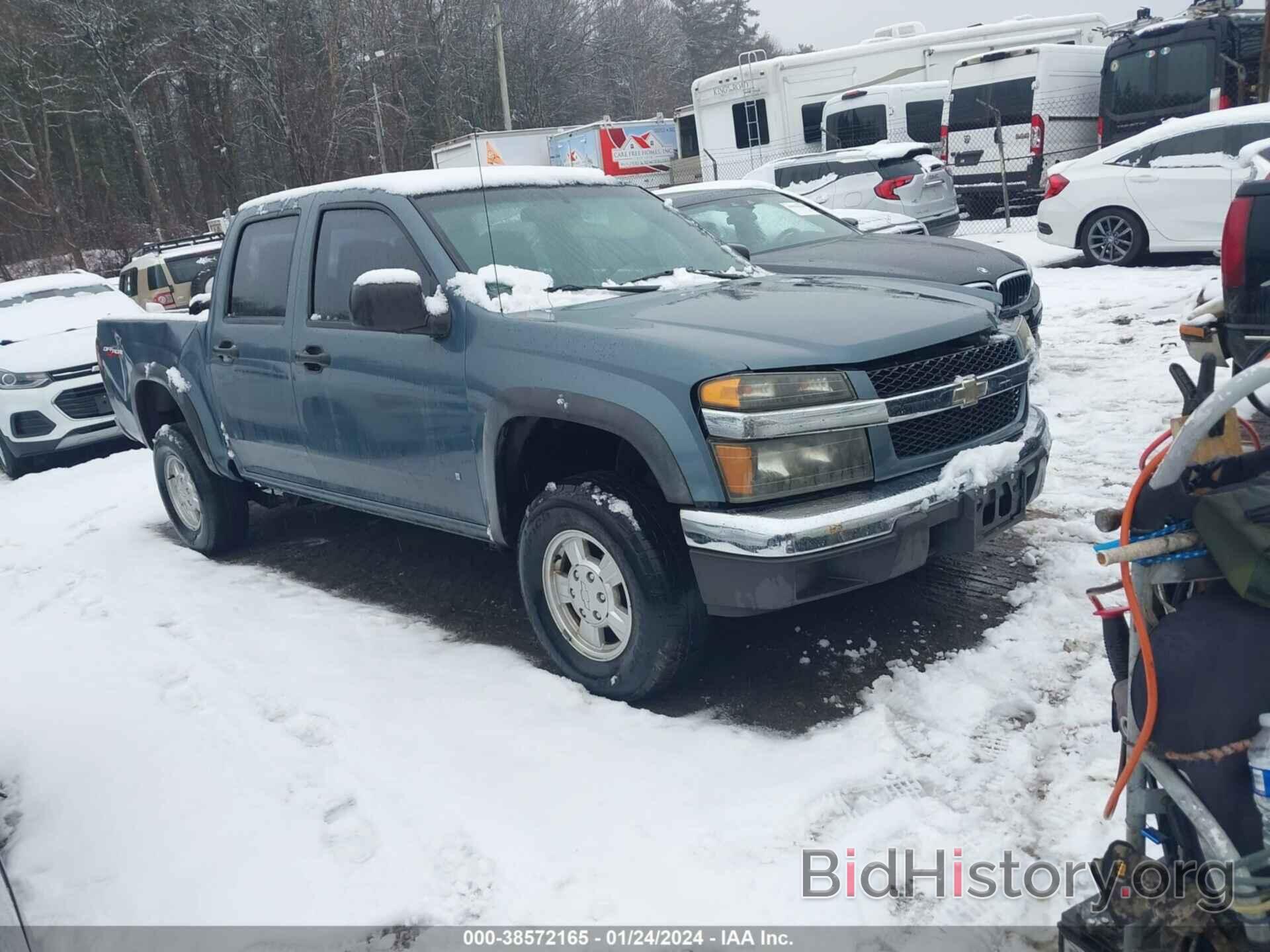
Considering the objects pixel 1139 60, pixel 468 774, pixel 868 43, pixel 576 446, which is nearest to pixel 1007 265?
pixel 576 446

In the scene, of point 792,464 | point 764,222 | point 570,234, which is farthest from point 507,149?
point 792,464

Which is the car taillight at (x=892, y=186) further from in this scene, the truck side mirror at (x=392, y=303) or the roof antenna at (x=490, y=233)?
the truck side mirror at (x=392, y=303)

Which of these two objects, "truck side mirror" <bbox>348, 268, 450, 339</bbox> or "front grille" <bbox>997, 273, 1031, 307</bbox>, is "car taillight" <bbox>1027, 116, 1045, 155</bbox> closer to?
"front grille" <bbox>997, 273, 1031, 307</bbox>

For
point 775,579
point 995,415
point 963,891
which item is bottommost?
point 963,891

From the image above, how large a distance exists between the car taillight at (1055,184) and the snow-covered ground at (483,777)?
27.1 ft

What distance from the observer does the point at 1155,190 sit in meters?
11.3

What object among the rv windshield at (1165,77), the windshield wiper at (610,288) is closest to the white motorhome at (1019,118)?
the rv windshield at (1165,77)

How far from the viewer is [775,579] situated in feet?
10.7

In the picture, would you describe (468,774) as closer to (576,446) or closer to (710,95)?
(576,446)

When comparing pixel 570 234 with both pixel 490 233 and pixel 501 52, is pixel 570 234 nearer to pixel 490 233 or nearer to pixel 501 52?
pixel 490 233

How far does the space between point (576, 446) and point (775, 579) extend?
1.15m

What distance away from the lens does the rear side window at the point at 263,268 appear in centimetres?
509

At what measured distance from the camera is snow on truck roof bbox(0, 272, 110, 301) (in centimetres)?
1146

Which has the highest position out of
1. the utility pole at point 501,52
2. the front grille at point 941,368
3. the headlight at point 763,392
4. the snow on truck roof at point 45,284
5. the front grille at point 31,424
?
the utility pole at point 501,52
